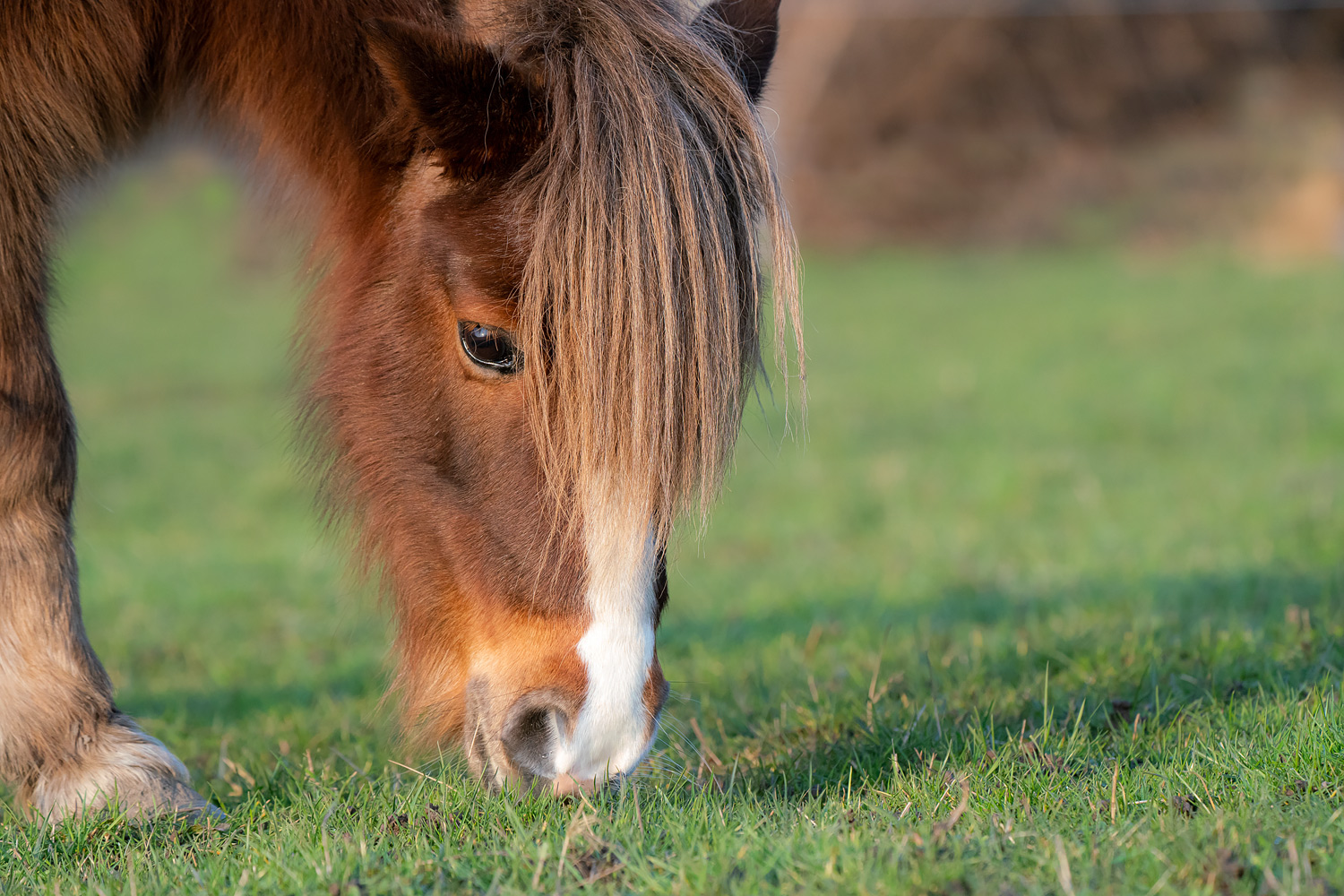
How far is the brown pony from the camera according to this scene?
240 centimetres

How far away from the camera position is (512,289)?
8.11 ft

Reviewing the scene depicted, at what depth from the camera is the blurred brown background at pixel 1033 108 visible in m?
21.8

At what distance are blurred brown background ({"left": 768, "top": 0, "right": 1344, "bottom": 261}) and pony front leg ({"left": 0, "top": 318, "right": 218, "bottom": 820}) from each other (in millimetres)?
19816

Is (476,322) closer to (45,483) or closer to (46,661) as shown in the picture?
(45,483)

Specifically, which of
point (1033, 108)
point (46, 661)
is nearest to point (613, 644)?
point (46, 661)

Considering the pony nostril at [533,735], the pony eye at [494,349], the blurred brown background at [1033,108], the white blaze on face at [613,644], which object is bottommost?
the blurred brown background at [1033,108]

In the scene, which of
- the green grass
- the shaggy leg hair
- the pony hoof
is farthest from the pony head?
the shaggy leg hair

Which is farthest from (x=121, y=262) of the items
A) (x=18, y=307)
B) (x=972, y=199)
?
(x=18, y=307)

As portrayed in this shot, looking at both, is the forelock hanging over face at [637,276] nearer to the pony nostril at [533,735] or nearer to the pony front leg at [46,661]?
the pony nostril at [533,735]

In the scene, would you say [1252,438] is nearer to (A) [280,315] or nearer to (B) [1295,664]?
(B) [1295,664]

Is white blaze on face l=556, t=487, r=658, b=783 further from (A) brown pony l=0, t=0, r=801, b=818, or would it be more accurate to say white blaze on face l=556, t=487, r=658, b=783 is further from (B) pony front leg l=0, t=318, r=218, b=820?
(B) pony front leg l=0, t=318, r=218, b=820

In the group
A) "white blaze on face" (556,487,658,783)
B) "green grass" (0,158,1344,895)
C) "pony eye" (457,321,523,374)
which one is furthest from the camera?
"pony eye" (457,321,523,374)

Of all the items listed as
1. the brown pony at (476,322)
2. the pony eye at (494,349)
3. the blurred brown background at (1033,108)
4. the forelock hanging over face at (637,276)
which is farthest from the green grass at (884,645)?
the blurred brown background at (1033,108)

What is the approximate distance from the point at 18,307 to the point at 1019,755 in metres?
2.38
